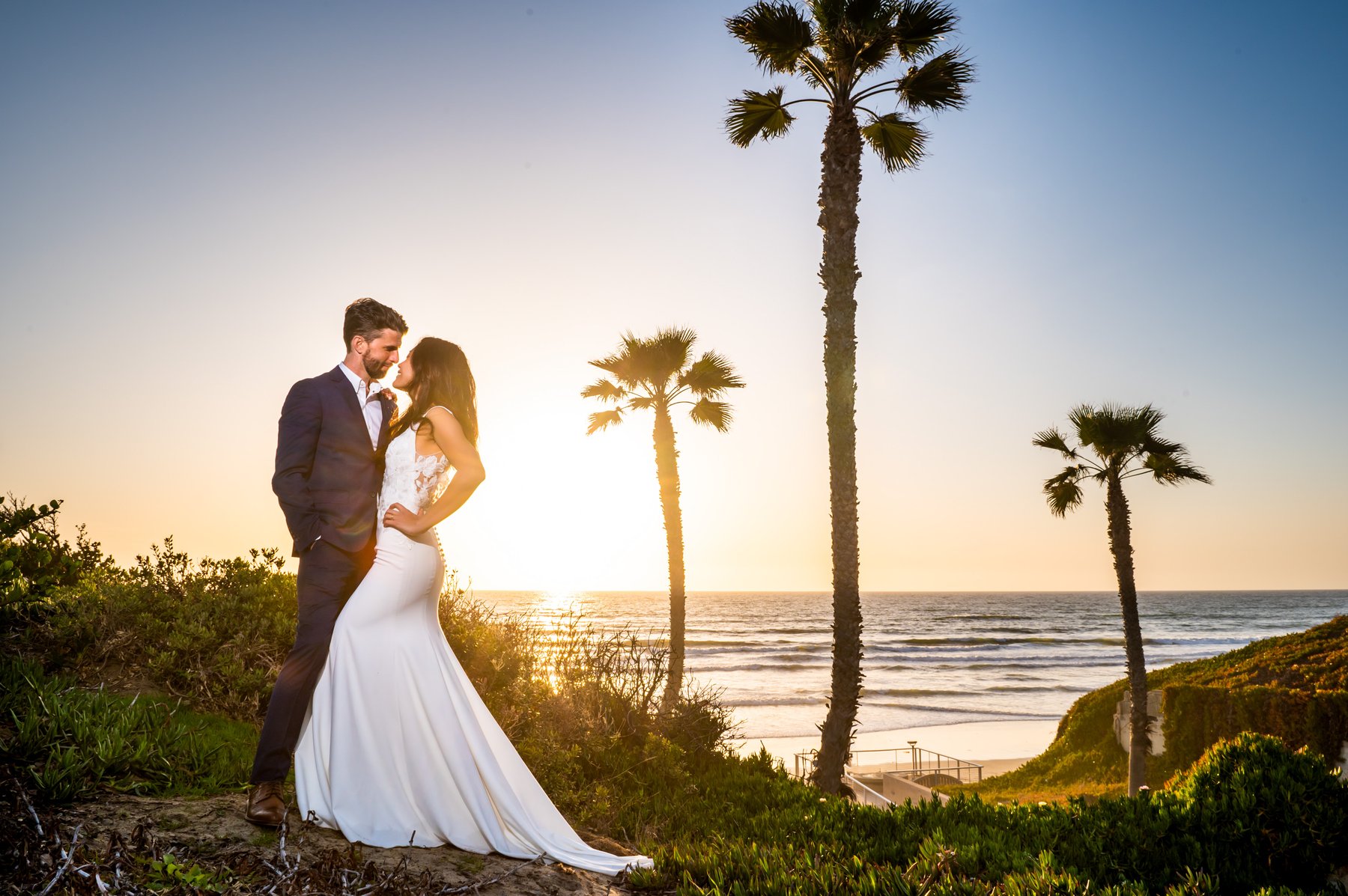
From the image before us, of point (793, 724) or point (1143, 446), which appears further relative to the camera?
point (793, 724)

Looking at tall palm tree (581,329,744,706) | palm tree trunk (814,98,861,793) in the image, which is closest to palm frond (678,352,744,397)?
tall palm tree (581,329,744,706)

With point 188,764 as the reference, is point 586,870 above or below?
below

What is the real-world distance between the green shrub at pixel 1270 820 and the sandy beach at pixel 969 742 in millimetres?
20854

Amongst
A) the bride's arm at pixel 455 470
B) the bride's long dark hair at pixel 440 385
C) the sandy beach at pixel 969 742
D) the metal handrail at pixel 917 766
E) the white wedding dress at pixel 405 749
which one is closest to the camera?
the white wedding dress at pixel 405 749

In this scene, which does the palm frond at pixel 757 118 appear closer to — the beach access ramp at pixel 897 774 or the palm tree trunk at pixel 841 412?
the palm tree trunk at pixel 841 412

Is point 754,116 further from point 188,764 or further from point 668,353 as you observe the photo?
point 188,764

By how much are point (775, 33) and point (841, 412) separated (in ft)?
20.7

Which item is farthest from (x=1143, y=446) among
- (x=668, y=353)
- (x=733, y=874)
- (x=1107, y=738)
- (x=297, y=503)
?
(x=297, y=503)

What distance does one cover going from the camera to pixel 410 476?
4418mm

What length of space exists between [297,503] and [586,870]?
2.58 m

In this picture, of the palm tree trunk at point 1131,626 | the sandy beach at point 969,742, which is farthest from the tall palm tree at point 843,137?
the sandy beach at point 969,742

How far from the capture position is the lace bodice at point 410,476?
4406mm

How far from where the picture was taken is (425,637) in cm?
429

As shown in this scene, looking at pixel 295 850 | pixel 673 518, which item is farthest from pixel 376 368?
pixel 673 518
